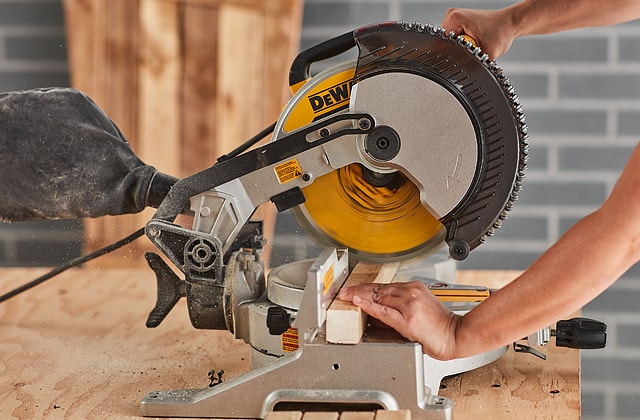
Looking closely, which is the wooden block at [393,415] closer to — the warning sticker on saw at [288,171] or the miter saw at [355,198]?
Result: the miter saw at [355,198]

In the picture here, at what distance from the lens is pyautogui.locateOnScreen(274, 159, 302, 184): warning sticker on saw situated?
177cm

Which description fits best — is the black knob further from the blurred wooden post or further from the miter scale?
the blurred wooden post

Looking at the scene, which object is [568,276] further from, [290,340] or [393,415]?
[290,340]

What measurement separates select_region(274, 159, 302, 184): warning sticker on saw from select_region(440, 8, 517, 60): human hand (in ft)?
1.65

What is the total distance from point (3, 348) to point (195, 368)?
454mm

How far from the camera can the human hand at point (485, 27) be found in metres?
2.05

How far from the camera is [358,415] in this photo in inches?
61.9

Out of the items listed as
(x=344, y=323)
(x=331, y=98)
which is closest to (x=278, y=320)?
(x=344, y=323)

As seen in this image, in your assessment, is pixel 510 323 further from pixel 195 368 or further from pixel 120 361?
pixel 120 361

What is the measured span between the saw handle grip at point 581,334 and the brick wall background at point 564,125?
180 centimetres

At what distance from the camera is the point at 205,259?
179cm

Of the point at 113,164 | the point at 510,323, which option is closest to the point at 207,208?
the point at 113,164

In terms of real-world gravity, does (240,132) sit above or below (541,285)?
above

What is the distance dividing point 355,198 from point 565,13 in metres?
0.70
